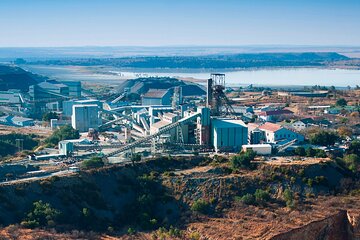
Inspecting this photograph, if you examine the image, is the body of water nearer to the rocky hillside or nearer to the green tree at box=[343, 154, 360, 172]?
the green tree at box=[343, 154, 360, 172]

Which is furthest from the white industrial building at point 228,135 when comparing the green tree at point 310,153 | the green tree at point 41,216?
the green tree at point 41,216

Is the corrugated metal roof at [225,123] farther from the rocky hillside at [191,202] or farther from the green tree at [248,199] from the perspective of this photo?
the green tree at [248,199]

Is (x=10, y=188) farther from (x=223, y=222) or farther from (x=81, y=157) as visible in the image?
(x=223, y=222)

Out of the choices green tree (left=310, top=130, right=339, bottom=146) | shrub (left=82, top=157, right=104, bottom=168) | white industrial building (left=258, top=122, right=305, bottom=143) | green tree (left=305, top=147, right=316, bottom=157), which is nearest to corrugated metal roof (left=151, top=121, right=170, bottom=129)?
white industrial building (left=258, top=122, right=305, bottom=143)

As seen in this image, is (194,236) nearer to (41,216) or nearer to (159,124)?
(41,216)

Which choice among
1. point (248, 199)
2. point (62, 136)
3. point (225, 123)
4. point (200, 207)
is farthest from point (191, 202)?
point (62, 136)

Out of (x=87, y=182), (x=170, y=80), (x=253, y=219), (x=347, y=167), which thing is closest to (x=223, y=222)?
(x=253, y=219)
